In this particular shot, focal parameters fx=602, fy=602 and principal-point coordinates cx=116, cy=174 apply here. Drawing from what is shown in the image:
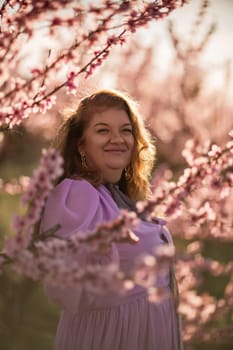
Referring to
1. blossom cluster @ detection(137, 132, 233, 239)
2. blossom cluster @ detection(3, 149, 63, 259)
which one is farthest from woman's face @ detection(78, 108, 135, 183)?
blossom cluster @ detection(3, 149, 63, 259)

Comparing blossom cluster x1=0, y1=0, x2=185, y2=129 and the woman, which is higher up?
blossom cluster x1=0, y1=0, x2=185, y2=129

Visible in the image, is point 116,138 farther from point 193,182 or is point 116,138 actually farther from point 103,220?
point 193,182

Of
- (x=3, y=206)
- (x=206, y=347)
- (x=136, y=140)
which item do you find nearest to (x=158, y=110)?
(x=3, y=206)

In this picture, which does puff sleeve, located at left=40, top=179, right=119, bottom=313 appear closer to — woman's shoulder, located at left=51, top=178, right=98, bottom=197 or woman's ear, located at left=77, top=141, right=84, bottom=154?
woman's shoulder, located at left=51, top=178, right=98, bottom=197

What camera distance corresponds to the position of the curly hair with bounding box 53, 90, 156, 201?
261 cm

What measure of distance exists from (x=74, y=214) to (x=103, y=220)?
143 mm

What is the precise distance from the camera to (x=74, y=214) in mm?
2264

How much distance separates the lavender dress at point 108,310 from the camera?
233 centimetres

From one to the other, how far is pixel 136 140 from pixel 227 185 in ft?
2.60

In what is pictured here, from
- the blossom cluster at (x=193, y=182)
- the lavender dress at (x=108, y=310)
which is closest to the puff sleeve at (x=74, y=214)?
the lavender dress at (x=108, y=310)

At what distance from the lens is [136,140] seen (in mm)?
2824

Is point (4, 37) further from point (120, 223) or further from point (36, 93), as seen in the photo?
point (120, 223)

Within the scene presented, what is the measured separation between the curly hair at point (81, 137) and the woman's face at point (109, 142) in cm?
4

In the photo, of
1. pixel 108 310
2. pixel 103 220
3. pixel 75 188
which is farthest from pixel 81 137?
pixel 108 310
